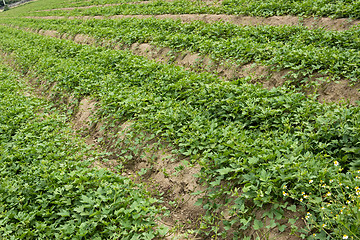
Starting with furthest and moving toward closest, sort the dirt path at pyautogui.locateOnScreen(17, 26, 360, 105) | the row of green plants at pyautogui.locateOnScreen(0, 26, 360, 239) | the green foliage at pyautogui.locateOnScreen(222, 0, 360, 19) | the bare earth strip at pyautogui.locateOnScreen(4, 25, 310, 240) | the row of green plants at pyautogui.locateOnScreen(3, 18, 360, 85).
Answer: the green foliage at pyautogui.locateOnScreen(222, 0, 360, 19) < the row of green plants at pyautogui.locateOnScreen(3, 18, 360, 85) < the dirt path at pyautogui.locateOnScreen(17, 26, 360, 105) < the bare earth strip at pyautogui.locateOnScreen(4, 25, 310, 240) < the row of green plants at pyautogui.locateOnScreen(0, 26, 360, 239)

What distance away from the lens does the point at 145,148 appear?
486 centimetres

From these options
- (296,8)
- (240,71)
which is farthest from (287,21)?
(240,71)

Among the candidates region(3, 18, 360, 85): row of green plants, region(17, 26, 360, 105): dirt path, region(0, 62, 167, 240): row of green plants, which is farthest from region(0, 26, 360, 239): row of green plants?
region(3, 18, 360, 85): row of green plants

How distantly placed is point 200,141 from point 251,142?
0.90 meters

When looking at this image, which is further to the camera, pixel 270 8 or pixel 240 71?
pixel 270 8

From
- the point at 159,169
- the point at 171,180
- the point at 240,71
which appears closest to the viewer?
the point at 171,180

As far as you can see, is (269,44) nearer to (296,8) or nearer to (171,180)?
(296,8)

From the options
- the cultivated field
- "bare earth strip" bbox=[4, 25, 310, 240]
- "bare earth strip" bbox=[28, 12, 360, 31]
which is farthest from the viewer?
"bare earth strip" bbox=[28, 12, 360, 31]

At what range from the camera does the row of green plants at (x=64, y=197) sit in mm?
3275

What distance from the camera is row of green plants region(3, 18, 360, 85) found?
17.1 feet

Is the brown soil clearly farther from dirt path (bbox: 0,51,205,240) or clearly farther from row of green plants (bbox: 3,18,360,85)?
dirt path (bbox: 0,51,205,240)

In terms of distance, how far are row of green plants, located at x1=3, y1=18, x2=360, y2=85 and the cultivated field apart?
0.04 meters

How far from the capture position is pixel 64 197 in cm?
369

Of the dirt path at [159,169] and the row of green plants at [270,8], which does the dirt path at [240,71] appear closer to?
the dirt path at [159,169]
